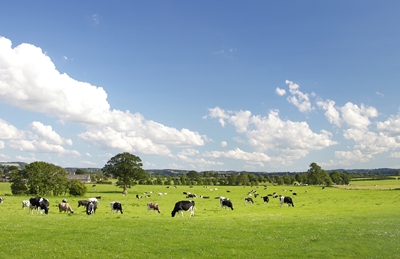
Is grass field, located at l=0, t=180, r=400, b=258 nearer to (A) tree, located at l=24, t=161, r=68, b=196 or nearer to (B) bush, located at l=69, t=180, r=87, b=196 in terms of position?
(B) bush, located at l=69, t=180, r=87, b=196

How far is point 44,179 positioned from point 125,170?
821 inches

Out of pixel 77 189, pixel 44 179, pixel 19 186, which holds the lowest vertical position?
pixel 77 189

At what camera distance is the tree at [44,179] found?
2584 inches

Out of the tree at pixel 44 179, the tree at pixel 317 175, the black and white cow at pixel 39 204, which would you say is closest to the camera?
the black and white cow at pixel 39 204

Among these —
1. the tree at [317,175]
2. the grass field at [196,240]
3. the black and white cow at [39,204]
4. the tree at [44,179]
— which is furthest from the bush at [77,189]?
the tree at [317,175]

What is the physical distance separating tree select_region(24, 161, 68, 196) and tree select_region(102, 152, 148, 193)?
623 inches

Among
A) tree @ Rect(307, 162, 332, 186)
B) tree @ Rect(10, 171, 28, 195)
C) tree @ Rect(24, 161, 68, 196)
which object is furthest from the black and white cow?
tree @ Rect(307, 162, 332, 186)

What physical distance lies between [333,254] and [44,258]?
13.0 metres

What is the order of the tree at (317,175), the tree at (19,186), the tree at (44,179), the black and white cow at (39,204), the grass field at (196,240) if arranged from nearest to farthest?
the grass field at (196,240), the black and white cow at (39,204), the tree at (44,179), the tree at (19,186), the tree at (317,175)

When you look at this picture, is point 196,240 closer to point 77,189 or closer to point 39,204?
point 39,204

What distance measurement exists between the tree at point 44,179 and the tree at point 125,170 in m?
15.8

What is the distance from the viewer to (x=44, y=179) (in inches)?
2608

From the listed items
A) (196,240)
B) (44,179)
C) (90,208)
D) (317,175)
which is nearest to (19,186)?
(44,179)

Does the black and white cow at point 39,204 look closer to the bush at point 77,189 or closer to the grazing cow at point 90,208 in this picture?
the grazing cow at point 90,208
